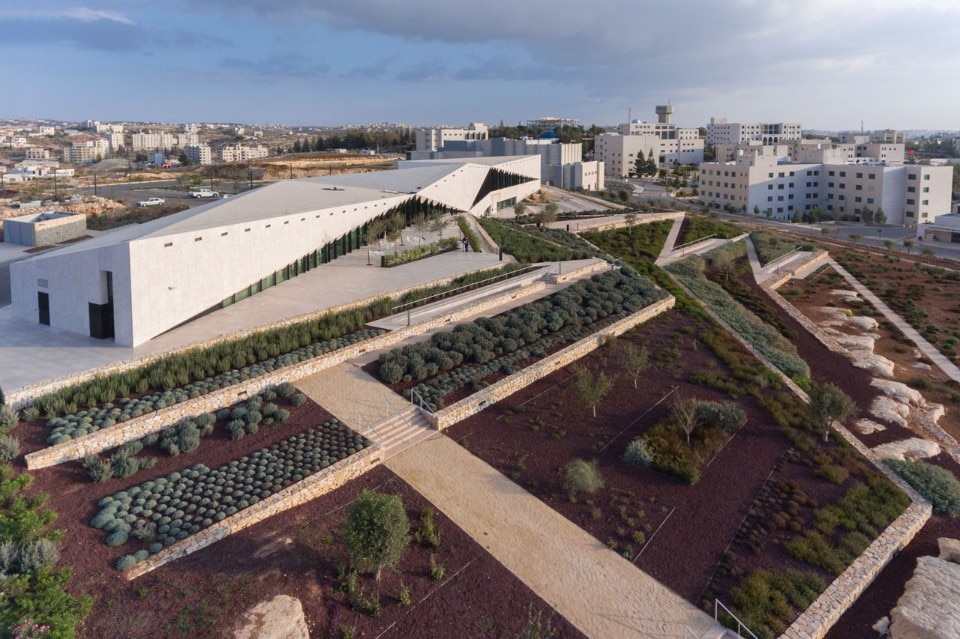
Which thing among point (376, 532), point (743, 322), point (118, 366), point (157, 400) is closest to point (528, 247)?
point (743, 322)

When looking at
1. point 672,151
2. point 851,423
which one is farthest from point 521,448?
point 672,151

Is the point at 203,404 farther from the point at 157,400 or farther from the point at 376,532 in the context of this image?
the point at 376,532

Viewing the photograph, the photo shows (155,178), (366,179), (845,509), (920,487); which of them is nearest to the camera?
(845,509)

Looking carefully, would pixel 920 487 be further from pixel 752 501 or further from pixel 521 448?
pixel 521 448

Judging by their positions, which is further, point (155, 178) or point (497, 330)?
point (155, 178)

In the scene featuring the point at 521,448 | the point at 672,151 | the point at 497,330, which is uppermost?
the point at 672,151

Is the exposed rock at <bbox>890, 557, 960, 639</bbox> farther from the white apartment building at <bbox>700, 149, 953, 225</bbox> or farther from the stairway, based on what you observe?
the white apartment building at <bbox>700, 149, 953, 225</bbox>
